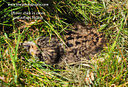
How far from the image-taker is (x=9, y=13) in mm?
2293

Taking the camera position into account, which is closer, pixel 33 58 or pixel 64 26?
pixel 33 58

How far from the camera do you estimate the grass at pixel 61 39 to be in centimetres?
213

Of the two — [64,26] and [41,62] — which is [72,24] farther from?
[41,62]

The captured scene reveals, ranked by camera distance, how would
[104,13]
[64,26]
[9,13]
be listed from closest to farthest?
[9,13], [64,26], [104,13]

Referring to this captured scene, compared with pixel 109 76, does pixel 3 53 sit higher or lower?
higher

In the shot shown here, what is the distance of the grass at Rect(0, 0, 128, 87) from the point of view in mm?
2131

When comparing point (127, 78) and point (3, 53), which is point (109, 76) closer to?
point (127, 78)

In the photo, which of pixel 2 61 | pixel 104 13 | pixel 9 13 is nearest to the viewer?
pixel 2 61

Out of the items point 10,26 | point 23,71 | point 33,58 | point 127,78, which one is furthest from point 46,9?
point 127,78

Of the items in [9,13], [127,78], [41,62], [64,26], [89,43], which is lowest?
[127,78]

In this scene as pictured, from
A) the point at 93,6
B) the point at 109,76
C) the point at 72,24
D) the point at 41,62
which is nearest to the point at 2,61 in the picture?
the point at 41,62

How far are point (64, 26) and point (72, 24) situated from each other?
12 centimetres

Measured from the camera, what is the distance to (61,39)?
227 cm

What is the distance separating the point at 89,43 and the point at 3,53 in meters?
1.07
